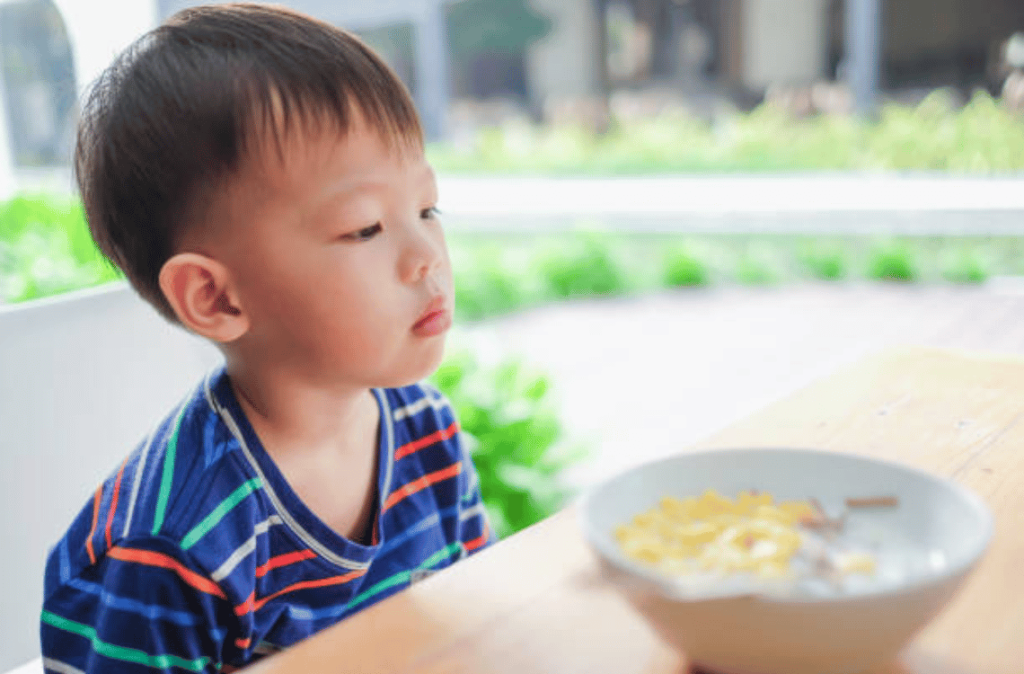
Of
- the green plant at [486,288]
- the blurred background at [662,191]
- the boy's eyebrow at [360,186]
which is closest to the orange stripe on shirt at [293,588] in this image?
the boy's eyebrow at [360,186]

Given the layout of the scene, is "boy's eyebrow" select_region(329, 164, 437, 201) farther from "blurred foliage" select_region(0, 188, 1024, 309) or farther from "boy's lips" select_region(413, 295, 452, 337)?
"blurred foliage" select_region(0, 188, 1024, 309)

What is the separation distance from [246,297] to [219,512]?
18 cm

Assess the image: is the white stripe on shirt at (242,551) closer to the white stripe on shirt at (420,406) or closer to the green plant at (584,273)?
the white stripe on shirt at (420,406)

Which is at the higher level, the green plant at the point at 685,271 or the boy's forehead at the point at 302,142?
the boy's forehead at the point at 302,142

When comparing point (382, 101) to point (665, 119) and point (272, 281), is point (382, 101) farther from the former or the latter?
point (665, 119)

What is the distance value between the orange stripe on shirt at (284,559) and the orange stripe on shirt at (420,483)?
0.33 ft

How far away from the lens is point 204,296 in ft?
2.94

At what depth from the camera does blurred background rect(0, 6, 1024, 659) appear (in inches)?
102

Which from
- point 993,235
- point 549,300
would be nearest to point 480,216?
point 549,300

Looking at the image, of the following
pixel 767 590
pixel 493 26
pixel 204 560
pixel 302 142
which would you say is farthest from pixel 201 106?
pixel 493 26

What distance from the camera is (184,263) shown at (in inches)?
34.5

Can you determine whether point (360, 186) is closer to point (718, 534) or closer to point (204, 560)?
point (204, 560)

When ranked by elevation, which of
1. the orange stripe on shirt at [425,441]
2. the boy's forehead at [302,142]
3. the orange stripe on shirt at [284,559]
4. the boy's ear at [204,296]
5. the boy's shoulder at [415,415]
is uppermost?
the boy's forehead at [302,142]

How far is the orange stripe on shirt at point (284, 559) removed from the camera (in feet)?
2.83
